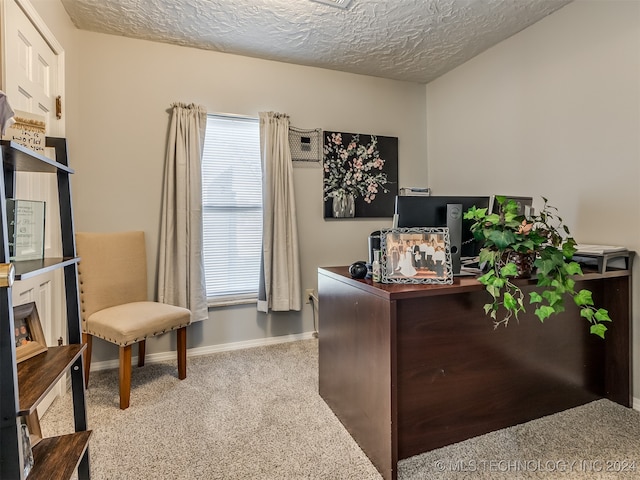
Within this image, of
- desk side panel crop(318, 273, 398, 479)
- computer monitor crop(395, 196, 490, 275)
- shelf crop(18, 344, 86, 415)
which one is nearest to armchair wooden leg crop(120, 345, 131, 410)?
shelf crop(18, 344, 86, 415)

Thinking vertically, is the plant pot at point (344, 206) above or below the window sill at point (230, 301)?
above

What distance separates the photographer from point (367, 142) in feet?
10.9

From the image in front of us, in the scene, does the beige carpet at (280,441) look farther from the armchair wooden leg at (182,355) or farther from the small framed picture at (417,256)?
the small framed picture at (417,256)

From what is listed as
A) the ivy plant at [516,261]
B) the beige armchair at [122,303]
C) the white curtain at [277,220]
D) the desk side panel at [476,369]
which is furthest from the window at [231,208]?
the ivy plant at [516,261]

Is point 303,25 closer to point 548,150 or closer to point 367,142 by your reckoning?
point 367,142

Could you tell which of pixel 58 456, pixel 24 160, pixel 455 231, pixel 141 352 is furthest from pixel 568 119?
pixel 141 352

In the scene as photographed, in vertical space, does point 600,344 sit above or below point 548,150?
below

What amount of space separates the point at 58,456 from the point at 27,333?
17.6 inches

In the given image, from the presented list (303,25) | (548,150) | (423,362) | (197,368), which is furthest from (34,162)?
(548,150)

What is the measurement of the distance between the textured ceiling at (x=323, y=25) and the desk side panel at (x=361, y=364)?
6.03 feet

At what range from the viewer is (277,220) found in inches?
116

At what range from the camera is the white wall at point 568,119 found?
1.97 metres

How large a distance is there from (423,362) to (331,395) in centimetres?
69

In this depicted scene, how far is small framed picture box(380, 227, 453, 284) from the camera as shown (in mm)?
1536
